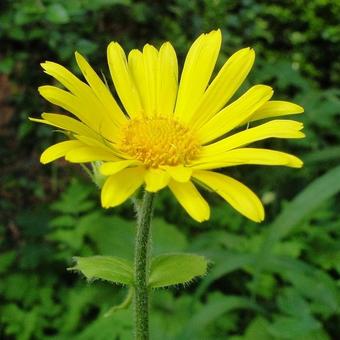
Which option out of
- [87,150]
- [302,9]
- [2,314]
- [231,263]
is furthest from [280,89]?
[87,150]

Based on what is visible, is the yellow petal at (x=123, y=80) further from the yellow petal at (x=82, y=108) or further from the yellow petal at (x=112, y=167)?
the yellow petal at (x=112, y=167)

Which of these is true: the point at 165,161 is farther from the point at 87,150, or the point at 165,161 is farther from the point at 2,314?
the point at 2,314

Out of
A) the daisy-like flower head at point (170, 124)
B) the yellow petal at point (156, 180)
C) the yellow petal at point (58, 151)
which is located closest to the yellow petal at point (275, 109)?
the daisy-like flower head at point (170, 124)

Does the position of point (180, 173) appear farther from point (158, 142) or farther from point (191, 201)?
point (158, 142)

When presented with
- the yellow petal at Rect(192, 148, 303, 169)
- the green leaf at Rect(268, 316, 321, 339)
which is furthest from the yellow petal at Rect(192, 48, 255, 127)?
the green leaf at Rect(268, 316, 321, 339)

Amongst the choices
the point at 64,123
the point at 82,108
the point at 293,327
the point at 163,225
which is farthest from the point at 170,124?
the point at 163,225

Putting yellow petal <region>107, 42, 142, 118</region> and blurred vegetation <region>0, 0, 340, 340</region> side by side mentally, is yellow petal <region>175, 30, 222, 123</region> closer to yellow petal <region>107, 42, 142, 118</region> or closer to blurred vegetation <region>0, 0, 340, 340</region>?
yellow petal <region>107, 42, 142, 118</region>
